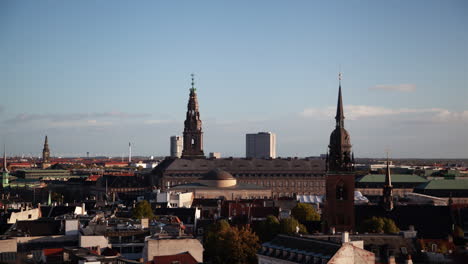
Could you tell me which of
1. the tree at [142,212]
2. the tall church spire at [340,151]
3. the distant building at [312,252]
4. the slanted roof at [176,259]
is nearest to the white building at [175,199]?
the tree at [142,212]

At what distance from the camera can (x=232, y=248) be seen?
9931cm

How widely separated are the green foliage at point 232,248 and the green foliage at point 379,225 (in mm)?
17597

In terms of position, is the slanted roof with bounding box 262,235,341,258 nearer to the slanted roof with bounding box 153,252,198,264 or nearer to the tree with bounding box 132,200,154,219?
the slanted roof with bounding box 153,252,198,264

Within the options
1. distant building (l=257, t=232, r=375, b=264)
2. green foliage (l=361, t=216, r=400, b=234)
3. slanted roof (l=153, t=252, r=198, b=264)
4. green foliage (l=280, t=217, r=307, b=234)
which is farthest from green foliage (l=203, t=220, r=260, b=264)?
green foliage (l=361, t=216, r=400, b=234)

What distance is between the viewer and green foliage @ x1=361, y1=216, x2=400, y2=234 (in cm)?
11525

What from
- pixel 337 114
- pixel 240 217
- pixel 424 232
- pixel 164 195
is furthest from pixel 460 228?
pixel 164 195

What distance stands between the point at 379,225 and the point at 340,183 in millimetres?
8226

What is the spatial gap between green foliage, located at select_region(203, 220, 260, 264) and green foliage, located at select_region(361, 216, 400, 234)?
17.6 metres

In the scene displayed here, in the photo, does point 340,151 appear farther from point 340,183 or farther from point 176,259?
point 176,259

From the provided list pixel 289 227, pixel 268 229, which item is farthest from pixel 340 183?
pixel 268 229

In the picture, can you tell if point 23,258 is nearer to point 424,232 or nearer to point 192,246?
point 192,246

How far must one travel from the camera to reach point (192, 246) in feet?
290

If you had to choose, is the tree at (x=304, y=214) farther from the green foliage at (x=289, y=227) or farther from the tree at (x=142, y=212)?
the green foliage at (x=289, y=227)

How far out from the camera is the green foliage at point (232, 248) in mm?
99125
